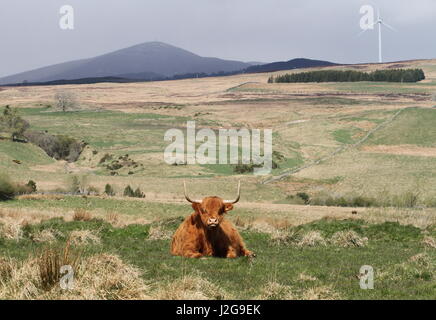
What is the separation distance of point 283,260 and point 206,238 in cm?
202

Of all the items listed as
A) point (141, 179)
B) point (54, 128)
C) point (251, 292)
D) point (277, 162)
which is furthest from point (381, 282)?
point (54, 128)

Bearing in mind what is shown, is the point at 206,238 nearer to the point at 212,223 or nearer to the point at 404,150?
the point at 212,223

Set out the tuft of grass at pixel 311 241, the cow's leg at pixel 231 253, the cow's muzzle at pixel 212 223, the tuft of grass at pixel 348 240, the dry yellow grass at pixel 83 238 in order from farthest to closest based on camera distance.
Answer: the tuft of grass at pixel 348 240
the tuft of grass at pixel 311 241
the dry yellow grass at pixel 83 238
the cow's leg at pixel 231 253
the cow's muzzle at pixel 212 223

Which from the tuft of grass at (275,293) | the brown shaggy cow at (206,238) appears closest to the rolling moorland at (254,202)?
the tuft of grass at (275,293)

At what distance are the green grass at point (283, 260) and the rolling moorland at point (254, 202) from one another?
0.18 ft

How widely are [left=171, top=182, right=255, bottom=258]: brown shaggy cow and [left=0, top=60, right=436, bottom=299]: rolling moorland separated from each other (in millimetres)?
625

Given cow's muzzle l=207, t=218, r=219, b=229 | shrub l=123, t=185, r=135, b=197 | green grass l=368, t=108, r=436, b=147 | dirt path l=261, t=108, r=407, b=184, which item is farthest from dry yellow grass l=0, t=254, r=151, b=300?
green grass l=368, t=108, r=436, b=147

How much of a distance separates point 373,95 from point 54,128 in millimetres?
90188

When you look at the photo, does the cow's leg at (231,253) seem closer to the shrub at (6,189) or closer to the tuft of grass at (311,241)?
the tuft of grass at (311,241)

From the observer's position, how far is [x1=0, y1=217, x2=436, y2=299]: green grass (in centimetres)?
1122

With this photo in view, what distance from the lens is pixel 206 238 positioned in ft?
48.6

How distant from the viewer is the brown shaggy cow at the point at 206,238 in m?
14.4
